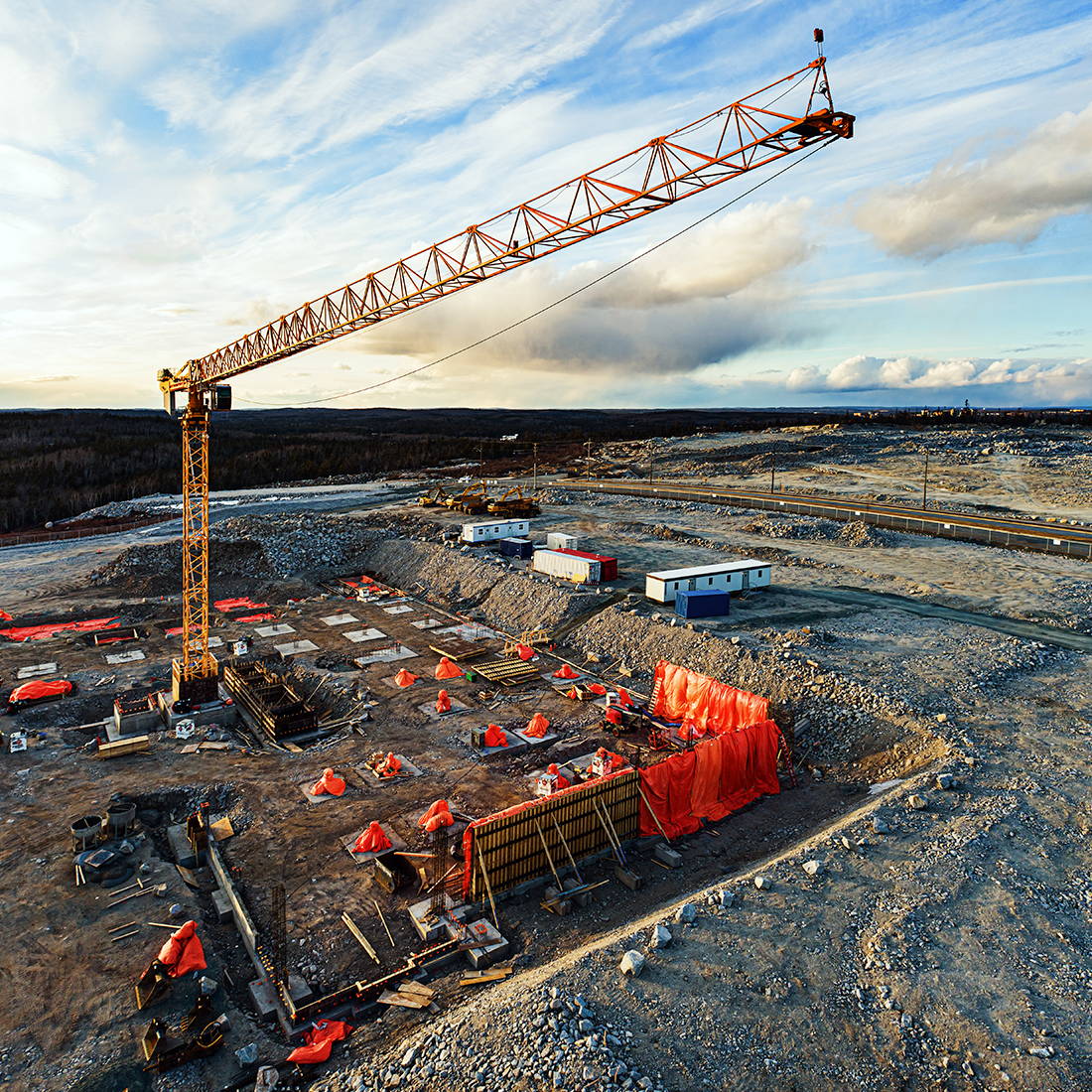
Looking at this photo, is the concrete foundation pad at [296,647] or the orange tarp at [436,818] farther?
the concrete foundation pad at [296,647]

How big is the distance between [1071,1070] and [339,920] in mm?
14693

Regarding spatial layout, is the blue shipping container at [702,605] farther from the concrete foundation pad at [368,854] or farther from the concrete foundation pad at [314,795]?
the concrete foundation pad at [368,854]

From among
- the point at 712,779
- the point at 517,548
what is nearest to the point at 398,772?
the point at 712,779

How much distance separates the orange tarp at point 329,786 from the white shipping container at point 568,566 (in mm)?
21348

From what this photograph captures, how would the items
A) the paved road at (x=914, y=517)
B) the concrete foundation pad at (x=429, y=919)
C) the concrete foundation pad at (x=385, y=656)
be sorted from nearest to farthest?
the concrete foundation pad at (x=429, y=919), the concrete foundation pad at (x=385, y=656), the paved road at (x=914, y=517)

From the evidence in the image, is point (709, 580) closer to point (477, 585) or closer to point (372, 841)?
point (477, 585)

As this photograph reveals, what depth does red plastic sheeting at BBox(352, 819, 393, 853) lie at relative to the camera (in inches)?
751

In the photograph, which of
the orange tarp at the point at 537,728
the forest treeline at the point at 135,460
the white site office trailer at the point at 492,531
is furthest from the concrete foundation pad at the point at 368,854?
the forest treeline at the point at 135,460

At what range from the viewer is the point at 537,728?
26.3 metres

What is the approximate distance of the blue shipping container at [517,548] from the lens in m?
48.9

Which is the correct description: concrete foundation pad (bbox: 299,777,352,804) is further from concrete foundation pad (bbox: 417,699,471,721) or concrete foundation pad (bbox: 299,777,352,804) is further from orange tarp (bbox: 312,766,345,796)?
concrete foundation pad (bbox: 417,699,471,721)

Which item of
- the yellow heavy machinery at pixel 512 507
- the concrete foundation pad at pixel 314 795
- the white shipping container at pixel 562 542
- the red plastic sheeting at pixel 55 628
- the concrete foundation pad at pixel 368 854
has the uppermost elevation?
the yellow heavy machinery at pixel 512 507

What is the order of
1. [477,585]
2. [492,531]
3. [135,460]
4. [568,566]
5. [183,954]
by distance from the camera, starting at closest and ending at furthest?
[183,954]
[568,566]
[477,585]
[492,531]
[135,460]

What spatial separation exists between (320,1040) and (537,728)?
1419cm
